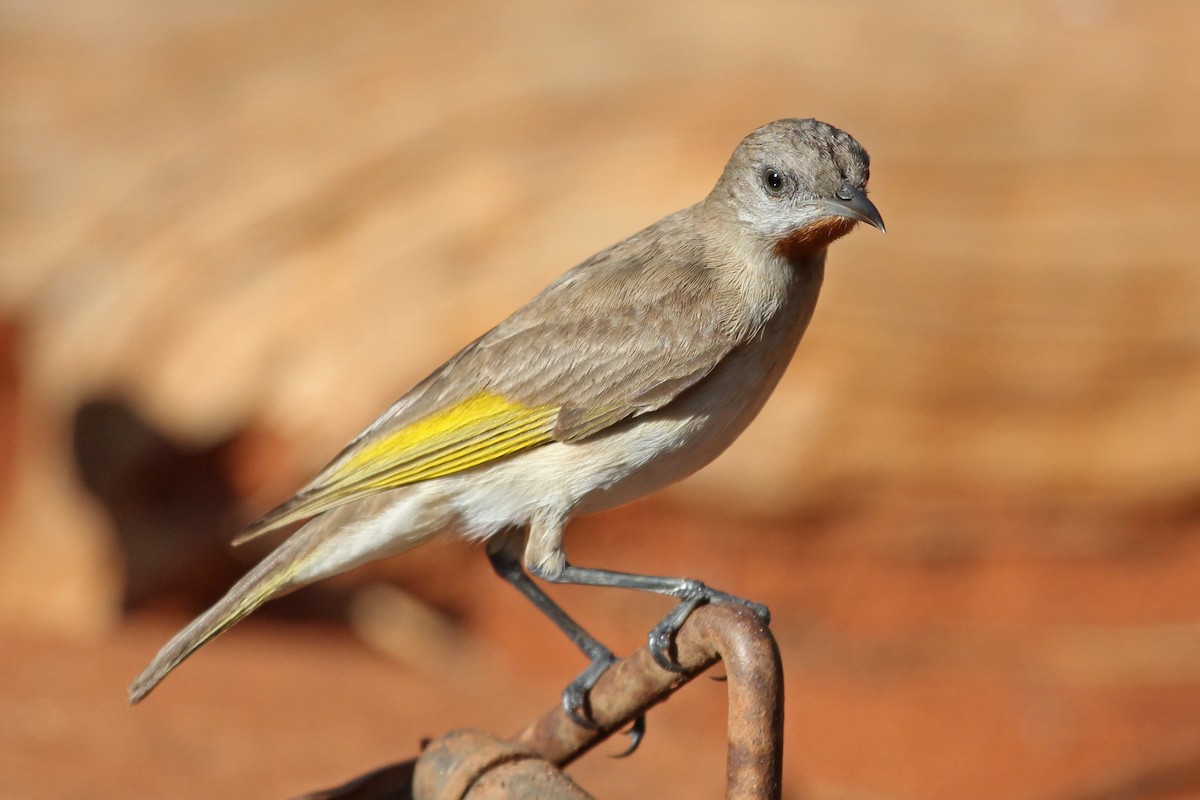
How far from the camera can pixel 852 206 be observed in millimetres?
4406

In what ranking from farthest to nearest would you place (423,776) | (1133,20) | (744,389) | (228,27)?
(228,27)
(1133,20)
(744,389)
(423,776)

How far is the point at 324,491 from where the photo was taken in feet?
15.7

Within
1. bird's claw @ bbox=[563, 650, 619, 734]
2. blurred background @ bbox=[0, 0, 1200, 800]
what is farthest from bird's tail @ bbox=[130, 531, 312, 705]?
blurred background @ bbox=[0, 0, 1200, 800]

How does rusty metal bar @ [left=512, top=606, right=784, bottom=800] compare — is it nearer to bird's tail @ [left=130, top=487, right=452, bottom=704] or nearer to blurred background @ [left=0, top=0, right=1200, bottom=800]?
bird's tail @ [left=130, top=487, right=452, bottom=704]

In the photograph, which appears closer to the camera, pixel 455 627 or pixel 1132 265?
pixel 1132 265

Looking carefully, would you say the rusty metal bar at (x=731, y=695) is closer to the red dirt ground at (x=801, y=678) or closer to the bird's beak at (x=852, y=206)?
the bird's beak at (x=852, y=206)

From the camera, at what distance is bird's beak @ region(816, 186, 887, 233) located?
4.34 m

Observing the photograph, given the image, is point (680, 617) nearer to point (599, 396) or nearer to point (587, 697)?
point (587, 697)

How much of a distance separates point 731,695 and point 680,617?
69 cm

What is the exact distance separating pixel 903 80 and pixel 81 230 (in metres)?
5.48

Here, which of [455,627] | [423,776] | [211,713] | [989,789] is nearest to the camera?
[423,776]

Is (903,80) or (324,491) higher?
(903,80)

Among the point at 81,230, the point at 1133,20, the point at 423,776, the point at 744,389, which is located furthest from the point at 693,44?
the point at 423,776

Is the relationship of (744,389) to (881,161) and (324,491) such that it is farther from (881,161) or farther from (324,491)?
(881,161)
